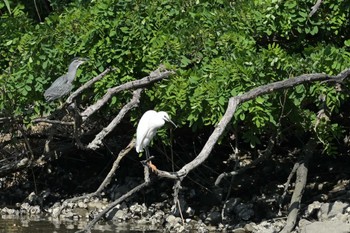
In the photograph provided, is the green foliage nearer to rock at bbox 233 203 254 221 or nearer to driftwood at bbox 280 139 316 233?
driftwood at bbox 280 139 316 233

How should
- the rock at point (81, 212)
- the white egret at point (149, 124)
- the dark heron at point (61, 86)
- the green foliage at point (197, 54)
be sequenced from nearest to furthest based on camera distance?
the white egret at point (149, 124)
the green foliage at point (197, 54)
the dark heron at point (61, 86)
the rock at point (81, 212)

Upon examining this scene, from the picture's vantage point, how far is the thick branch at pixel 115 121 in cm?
976

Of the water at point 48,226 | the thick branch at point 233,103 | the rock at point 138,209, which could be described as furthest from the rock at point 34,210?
the thick branch at point 233,103

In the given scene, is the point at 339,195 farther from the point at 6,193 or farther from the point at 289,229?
the point at 6,193

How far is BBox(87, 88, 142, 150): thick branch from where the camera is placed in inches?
384

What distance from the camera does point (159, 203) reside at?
12.9 m

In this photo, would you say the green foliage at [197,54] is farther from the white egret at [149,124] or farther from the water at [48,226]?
the water at [48,226]

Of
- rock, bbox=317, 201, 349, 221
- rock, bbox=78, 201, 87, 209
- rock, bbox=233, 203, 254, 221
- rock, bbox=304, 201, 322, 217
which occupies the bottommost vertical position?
rock, bbox=78, 201, 87, 209

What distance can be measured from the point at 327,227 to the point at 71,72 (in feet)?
11.7

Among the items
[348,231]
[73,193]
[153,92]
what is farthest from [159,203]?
[348,231]

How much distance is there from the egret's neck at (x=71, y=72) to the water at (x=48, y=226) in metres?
2.31

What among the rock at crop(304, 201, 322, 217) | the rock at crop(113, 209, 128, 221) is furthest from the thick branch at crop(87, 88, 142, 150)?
the rock at crop(304, 201, 322, 217)

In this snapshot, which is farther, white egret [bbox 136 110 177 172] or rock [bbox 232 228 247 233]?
rock [bbox 232 228 247 233]

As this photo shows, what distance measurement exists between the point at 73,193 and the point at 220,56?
4.22m
